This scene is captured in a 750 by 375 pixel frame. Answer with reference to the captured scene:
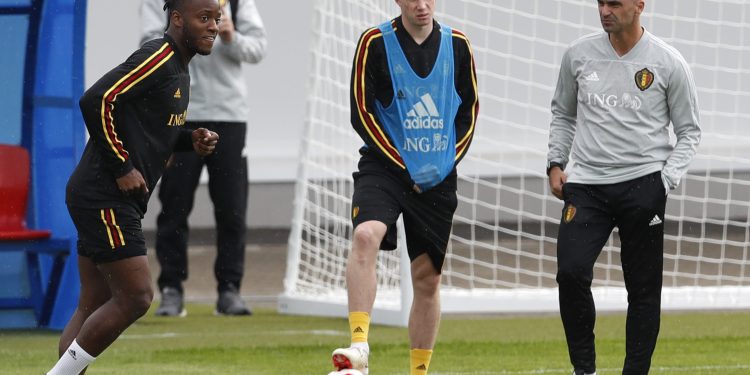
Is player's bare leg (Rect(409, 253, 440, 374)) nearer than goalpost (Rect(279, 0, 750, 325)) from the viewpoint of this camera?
Yes

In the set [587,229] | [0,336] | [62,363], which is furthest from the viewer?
[0,336]

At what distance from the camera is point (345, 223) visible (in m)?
10.9

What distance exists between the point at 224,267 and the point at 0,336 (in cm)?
162

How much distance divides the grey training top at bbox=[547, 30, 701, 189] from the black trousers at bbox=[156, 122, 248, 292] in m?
3.89

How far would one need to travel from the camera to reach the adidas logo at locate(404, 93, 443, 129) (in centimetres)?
665

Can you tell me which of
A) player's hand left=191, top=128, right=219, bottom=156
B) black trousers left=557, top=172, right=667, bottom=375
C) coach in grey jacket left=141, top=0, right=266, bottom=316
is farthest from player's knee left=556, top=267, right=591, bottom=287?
coach in grey jacket left=141, top=0, right=266, bottom=316

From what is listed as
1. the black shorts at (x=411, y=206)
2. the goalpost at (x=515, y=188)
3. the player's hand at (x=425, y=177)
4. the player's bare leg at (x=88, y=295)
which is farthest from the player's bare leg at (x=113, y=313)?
the goalpost at (x=515, y=188)

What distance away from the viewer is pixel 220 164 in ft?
33.0

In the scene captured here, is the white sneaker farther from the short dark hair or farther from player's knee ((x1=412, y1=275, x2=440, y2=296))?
the short dark hair

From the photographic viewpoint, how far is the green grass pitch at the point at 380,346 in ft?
25.4

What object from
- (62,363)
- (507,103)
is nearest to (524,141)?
(507,103)

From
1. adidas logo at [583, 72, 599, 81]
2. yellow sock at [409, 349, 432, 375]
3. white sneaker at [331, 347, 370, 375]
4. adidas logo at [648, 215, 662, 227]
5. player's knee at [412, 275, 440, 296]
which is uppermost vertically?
adidas logo at [583, 72, 599, 81]

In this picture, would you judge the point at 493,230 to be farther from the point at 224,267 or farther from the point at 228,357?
the point at 228,357

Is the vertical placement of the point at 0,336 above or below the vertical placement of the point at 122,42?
below
